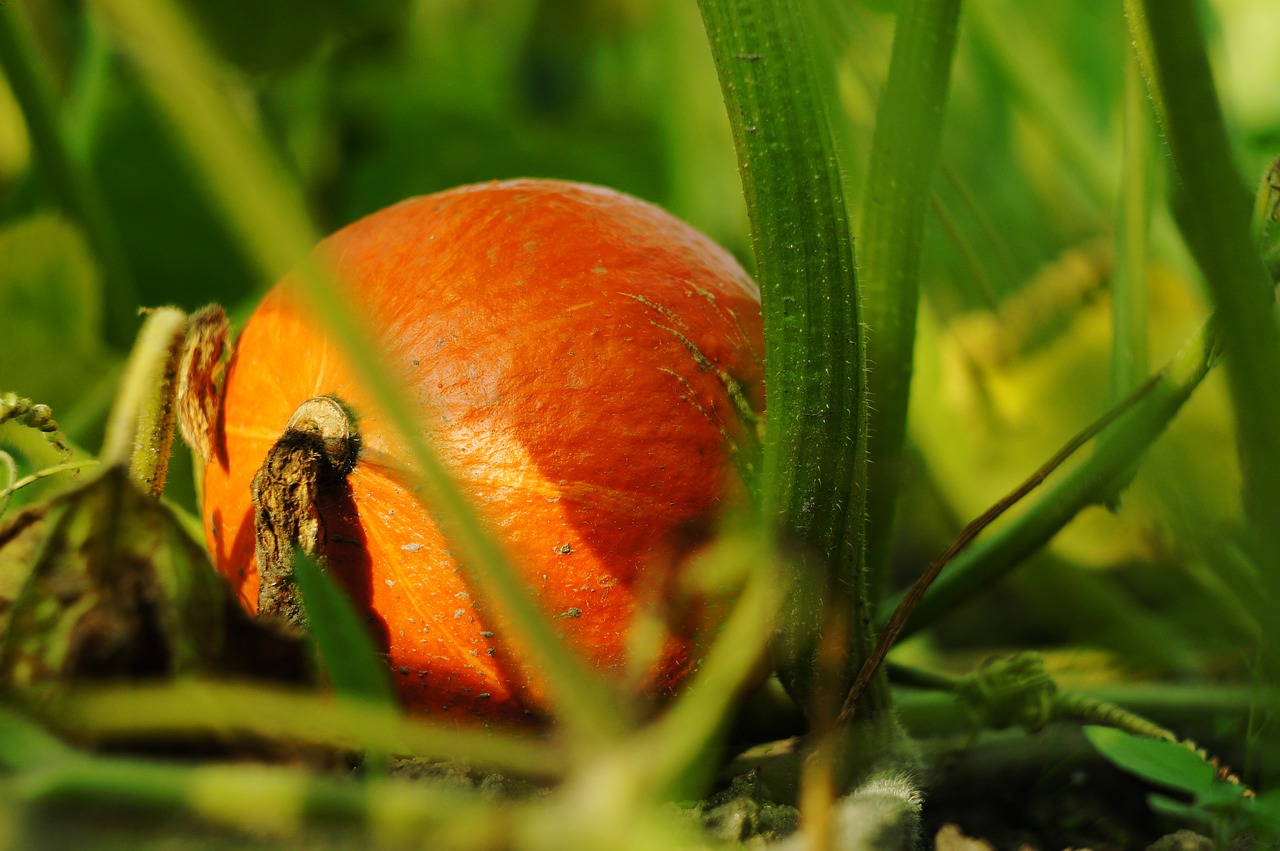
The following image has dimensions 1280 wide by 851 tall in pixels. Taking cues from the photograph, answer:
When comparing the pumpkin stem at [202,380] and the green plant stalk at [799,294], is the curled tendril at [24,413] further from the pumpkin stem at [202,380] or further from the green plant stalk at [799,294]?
the green plant stalk at [799,294]

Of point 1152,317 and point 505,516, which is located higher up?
point 1152,317

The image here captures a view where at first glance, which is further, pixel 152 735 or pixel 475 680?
pixel 475 680

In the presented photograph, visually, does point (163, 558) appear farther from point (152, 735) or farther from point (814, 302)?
point (814, 302)

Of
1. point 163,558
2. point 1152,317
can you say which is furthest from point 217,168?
point 1152,317

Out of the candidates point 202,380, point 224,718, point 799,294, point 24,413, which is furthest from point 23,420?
point 799,294

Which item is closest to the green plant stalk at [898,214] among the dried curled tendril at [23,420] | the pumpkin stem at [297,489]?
the pumpkin stem at [297,489]

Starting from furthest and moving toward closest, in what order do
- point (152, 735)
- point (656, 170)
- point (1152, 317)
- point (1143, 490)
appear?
point (656, 170), point (1152, 317), point (1143, 490), point (152, 735)

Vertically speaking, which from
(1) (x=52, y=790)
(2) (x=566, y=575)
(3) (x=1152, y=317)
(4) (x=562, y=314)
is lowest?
(1) (x=52, y=790)
